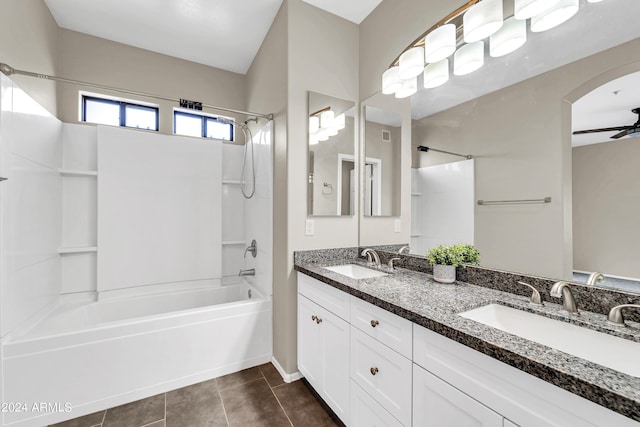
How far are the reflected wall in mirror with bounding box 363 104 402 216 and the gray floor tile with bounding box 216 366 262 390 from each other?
1575 mm

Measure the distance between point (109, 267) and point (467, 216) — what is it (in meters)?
2.99

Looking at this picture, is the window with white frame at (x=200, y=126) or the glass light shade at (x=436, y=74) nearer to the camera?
the glass light shade at (x=436, y=74)

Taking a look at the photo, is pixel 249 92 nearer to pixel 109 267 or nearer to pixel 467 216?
pixel 109 267

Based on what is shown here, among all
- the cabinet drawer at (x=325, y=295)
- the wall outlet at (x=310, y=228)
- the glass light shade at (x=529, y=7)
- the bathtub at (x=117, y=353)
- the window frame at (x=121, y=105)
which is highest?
the window frame at (x=121, y=105)

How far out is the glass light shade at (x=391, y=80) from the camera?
6.14 ft

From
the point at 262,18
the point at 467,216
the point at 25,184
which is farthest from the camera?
the point at 262,18

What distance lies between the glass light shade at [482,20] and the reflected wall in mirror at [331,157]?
3.42 feet

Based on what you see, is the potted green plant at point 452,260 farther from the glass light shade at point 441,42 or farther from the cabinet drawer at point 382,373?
the glass light shade at point 441,42

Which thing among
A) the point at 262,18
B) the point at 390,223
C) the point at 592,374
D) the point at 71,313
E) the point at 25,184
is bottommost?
the point at 71,313

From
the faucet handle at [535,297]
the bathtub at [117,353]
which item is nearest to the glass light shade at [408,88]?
the faucet handle at [535,297]

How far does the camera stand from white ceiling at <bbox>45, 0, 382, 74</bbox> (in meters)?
2.15

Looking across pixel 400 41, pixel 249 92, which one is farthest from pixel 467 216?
pixel 249 92

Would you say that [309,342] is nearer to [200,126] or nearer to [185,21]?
[200,126]

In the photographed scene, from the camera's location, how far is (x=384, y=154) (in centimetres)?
211
